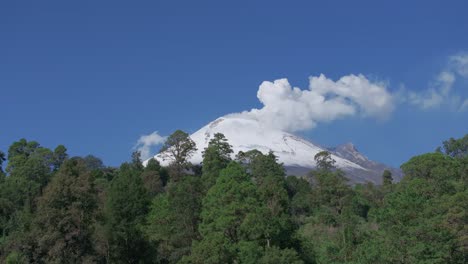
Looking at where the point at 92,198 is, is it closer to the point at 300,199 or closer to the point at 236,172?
the point at 236,172

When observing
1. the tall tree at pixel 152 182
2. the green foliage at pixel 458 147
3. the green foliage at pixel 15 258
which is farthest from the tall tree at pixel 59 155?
the green foliage at pixel 458 147

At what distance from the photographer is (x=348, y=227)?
175ft

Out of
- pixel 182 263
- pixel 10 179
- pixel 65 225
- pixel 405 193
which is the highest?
pixel 10 179

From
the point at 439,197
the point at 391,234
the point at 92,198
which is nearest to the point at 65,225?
the point at 92,198

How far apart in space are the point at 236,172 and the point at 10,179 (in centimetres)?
3594

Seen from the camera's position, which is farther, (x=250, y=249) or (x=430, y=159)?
(x=430, y=159)

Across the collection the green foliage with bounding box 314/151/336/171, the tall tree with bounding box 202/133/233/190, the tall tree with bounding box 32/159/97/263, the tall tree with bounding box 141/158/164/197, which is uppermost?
the green foliage with bounding box 314/151/336/171

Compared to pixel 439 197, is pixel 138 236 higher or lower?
lower

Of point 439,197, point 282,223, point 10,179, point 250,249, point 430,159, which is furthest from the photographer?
point 10,179

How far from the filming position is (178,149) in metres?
76.2

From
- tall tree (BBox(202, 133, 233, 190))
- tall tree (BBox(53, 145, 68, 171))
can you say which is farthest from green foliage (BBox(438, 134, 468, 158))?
tall tree (BBox(53, 145, 68, 171))

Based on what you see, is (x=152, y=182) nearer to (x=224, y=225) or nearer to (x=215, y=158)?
(x=215, y=158)

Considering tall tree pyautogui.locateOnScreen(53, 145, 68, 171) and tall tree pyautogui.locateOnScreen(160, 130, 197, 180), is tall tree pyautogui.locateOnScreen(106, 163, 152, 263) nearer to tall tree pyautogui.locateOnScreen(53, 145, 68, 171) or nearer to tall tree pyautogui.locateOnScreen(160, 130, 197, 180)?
tall tree pyautogui.locateOnScreen(160, 130, 197, 180)

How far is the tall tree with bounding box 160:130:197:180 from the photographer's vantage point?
7525cm
